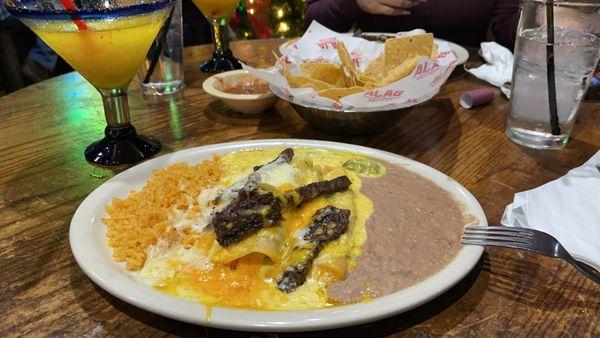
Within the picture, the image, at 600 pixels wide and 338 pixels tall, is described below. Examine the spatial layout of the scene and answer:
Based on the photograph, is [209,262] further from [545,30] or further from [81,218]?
[545,30]

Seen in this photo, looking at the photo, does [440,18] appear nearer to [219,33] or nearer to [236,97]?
[219,33]

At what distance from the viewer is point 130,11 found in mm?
1324

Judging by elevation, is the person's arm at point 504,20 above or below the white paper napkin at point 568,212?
below

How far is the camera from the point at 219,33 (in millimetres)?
2557

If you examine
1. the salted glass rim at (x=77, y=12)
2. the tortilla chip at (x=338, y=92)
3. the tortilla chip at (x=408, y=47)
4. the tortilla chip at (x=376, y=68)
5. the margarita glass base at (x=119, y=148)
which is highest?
the salted glass rim at (x=77, y=12)

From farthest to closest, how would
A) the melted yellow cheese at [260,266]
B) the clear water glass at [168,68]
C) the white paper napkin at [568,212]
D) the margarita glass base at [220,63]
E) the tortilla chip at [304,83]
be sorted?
1. the margarita glass base at [220,63]
2. the clear water glass at [168,68]
3. the tortilla chip at [304,83]
4. the white paper napkin at [568,212]
5. the melted yellow cheese at [260,266]

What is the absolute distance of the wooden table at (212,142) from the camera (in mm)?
885

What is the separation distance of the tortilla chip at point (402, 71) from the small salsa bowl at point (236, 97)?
447 millimetres

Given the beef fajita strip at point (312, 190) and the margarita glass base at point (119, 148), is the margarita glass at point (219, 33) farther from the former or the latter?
the beef fajita strip at point (312, 190)

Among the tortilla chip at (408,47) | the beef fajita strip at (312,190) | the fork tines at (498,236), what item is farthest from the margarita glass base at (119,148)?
the fork tines at (498,236)

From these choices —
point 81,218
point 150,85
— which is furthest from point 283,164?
point 150,85

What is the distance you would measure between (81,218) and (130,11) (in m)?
0.59

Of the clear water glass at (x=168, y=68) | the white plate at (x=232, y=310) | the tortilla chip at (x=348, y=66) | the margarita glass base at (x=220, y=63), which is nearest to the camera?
the white plate at (x=232, y=310)

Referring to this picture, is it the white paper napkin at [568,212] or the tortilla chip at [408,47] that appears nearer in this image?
the white paper napkin at [568,212]
